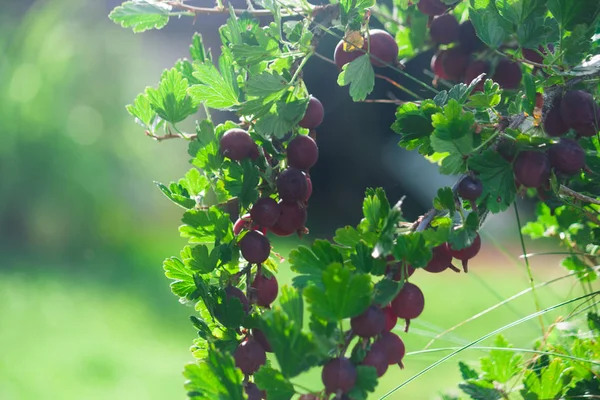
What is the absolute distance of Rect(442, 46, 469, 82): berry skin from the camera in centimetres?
57

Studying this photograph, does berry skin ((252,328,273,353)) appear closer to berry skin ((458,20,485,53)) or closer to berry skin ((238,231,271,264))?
berry skin ((238,231,271,264))

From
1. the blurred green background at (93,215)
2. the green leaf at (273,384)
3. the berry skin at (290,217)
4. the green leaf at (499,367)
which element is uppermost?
the blurred green background at (93,215)

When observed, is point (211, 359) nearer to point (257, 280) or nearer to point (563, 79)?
point (257, 280)

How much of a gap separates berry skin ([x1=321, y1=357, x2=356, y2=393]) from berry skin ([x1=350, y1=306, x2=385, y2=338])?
2 cm

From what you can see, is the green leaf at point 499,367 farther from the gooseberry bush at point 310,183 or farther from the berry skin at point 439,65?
the berry skin at point 439,65

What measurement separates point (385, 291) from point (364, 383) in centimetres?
5

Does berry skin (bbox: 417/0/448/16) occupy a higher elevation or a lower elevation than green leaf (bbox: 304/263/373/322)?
higher

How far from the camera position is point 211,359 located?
33cm

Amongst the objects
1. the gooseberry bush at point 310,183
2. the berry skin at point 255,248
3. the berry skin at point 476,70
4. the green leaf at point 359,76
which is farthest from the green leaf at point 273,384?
the berry skin at point 476,70

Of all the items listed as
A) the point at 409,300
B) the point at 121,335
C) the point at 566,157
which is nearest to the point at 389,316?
the point at 409,300

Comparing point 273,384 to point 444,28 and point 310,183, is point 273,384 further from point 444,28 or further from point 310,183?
point 444,28

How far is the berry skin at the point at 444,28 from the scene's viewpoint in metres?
0.56

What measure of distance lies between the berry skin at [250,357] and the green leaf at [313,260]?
0.06m

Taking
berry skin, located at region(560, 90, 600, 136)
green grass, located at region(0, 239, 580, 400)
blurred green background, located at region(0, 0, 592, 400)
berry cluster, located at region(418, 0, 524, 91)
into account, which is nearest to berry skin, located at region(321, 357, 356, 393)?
berry skin, located at region(560, 90, 600, 136)
